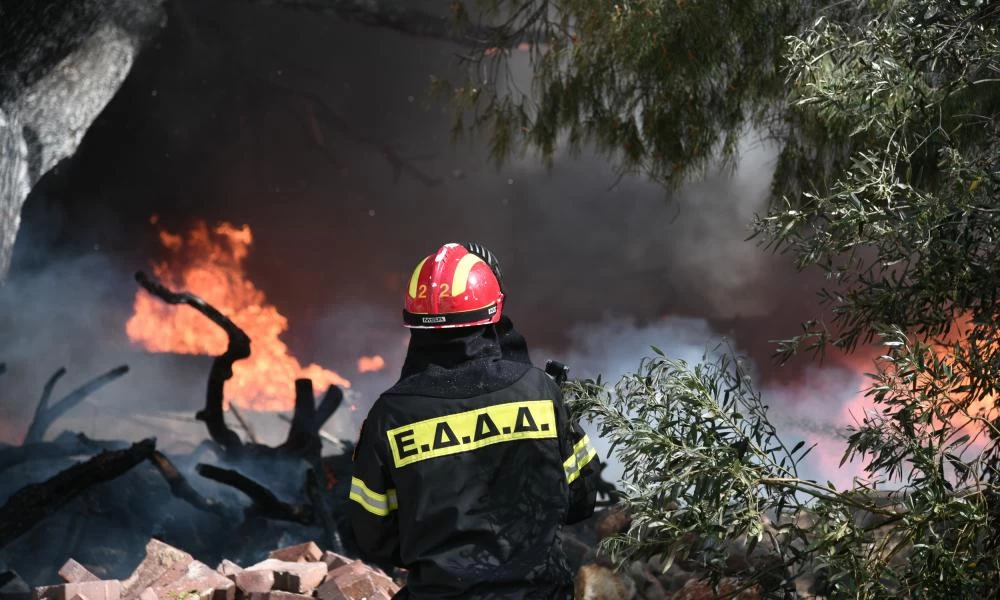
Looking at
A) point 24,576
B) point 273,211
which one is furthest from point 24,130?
point 24,576

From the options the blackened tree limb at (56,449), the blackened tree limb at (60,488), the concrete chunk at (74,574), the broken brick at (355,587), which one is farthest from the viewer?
the blackened tree limb at (56,449)

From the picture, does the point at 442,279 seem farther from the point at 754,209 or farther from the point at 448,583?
the point at 754,209

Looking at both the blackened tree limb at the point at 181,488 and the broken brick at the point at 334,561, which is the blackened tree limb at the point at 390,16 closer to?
the blackened tree limb at the point at 181,488

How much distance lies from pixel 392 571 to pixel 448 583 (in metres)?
3.35

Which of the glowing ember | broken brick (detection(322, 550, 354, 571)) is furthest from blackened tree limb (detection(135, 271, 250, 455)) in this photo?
broken brick (detection(322, 550, 354, 571))

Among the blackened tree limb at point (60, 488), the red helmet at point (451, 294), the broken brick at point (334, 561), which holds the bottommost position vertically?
the red helmet at point (451, 294)

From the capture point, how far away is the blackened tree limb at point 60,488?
17.5 ft

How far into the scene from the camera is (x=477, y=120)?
5422 mm

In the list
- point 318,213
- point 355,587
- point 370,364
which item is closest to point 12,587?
point 355,587

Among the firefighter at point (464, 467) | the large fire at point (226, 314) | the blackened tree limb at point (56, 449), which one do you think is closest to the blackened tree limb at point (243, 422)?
the large fire at point (226, 314)

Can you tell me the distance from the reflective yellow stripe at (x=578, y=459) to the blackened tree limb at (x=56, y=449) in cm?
443

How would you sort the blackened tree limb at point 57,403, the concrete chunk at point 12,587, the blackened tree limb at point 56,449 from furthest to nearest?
the blackened tree limb at point 57,403 → the blackened tree limb at point 56,449 → the concrete chunk at point 12,587

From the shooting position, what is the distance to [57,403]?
235 inches

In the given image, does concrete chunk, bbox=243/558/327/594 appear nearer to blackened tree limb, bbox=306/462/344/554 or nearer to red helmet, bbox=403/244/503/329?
blackened tree limb, bbox=306/462/344/554
